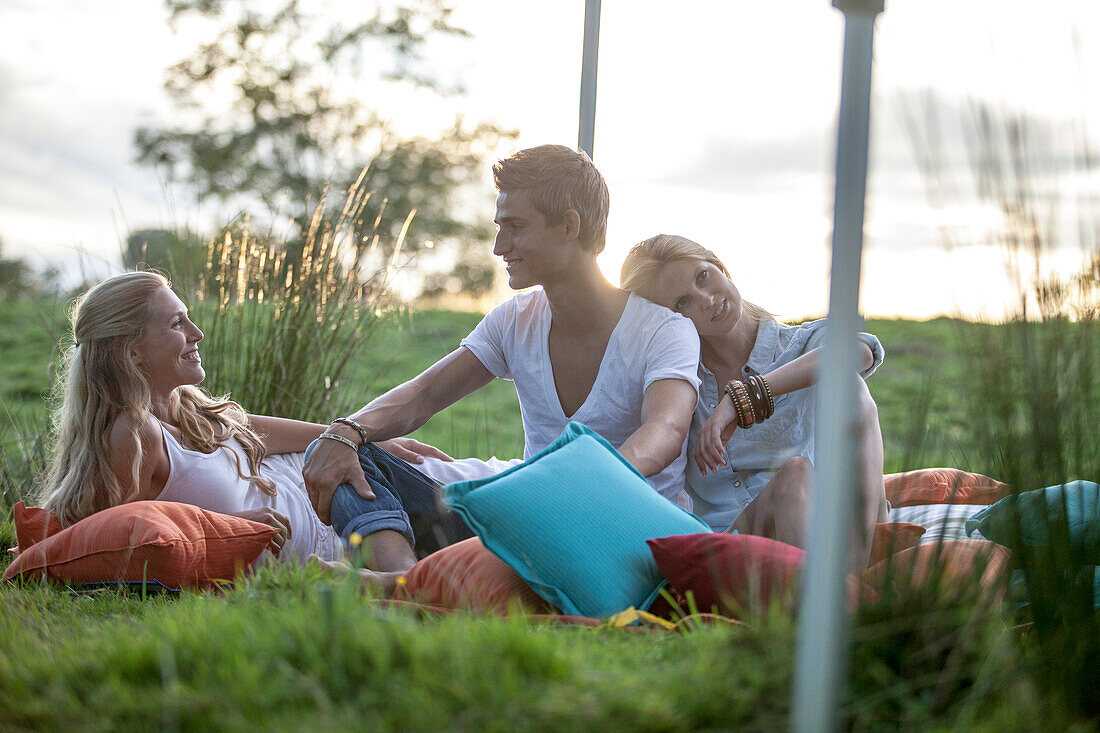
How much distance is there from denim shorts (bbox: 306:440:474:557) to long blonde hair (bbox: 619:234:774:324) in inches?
34.0

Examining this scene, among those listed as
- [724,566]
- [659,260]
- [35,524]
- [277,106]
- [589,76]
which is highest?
[277,106]

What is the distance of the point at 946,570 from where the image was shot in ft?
4.33

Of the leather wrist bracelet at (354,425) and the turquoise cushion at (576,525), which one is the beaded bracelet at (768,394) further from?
the leather wrist bracelet at (354,425)

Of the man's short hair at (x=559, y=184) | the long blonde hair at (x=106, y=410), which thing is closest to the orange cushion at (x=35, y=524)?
the long blonde hair at (x=106, y=410)

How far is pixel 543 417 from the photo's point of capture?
9.48ft

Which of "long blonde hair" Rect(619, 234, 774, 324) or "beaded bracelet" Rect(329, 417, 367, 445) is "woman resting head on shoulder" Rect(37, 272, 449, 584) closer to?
"beaded bracelet" Rect(329, 417, 367, 445)

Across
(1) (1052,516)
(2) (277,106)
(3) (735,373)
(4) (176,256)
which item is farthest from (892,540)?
(2) (277,106)

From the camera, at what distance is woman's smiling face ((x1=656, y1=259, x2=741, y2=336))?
265 cm

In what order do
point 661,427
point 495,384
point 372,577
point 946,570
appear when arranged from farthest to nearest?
point 495,384
point 661,427
point 372,577
point 946,570

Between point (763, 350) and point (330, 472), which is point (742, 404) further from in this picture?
point (330, 472)

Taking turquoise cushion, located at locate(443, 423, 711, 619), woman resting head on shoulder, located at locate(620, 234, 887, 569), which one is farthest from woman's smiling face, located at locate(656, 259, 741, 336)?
turquoise cushion, located at locate(443, 423, 711, 619)

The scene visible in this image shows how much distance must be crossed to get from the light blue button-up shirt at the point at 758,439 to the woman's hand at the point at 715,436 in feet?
0.99

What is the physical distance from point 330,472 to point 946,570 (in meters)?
1.66

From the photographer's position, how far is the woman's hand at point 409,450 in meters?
3.03
